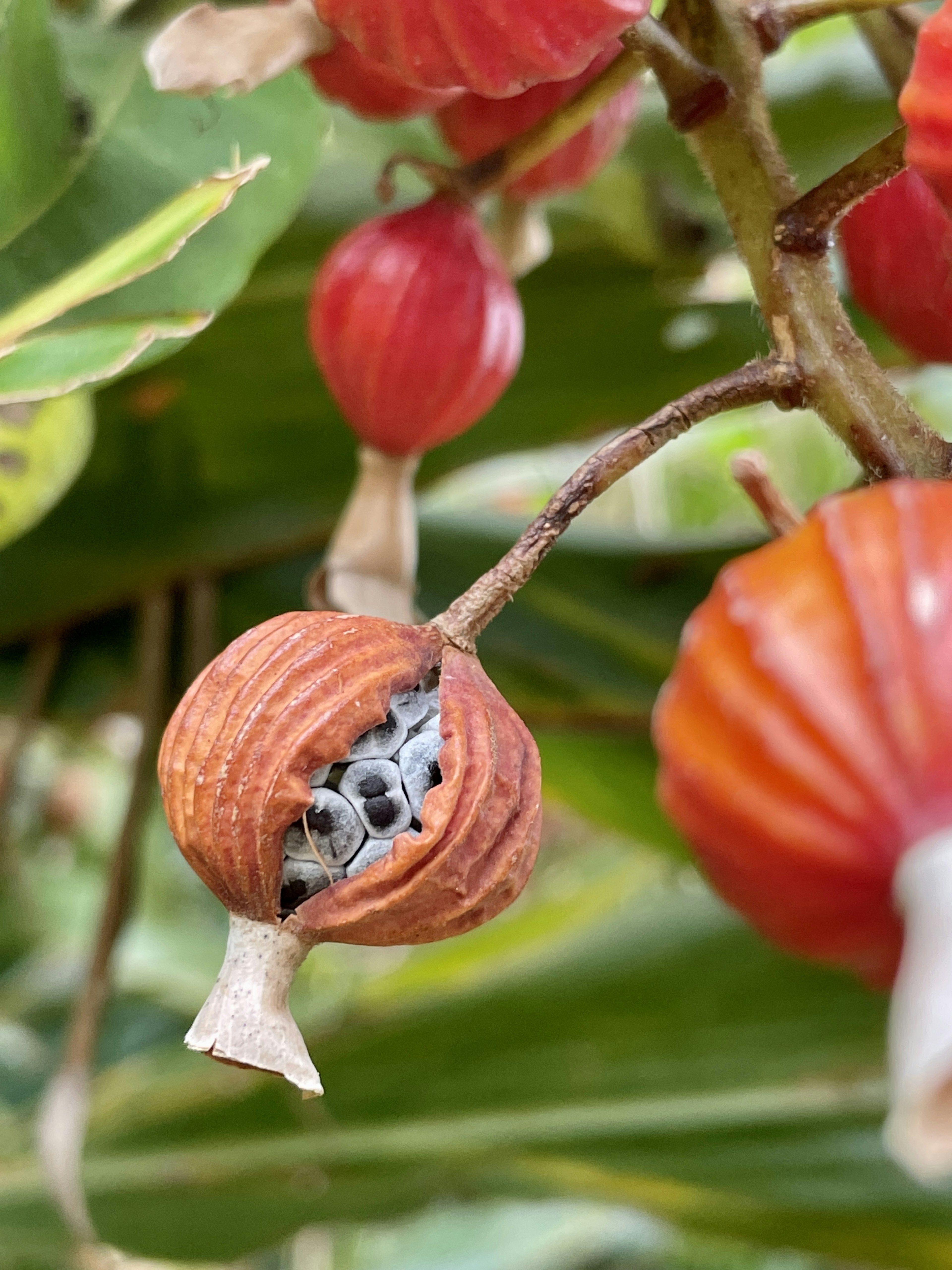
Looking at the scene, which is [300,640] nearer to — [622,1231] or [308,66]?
[308,66]

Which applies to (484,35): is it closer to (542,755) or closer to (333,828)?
(333,828)

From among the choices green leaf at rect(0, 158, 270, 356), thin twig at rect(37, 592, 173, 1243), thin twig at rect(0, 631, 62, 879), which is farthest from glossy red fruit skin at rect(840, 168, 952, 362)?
thin twig at rect(0, 631, 62, 879)

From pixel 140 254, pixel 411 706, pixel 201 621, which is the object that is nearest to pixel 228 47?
pixel 140 254

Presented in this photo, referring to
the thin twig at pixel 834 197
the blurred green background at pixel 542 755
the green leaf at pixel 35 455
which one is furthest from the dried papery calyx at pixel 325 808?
the blurred green background at pixel 542 755

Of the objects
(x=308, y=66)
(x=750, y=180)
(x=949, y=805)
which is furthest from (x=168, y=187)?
(x=949, y=805)

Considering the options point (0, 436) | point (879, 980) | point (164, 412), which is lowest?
point (879, 980)

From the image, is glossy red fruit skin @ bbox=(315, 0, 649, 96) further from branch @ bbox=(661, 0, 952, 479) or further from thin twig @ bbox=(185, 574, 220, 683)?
thin twig @ bbox=(185, 574, 220, 683)
